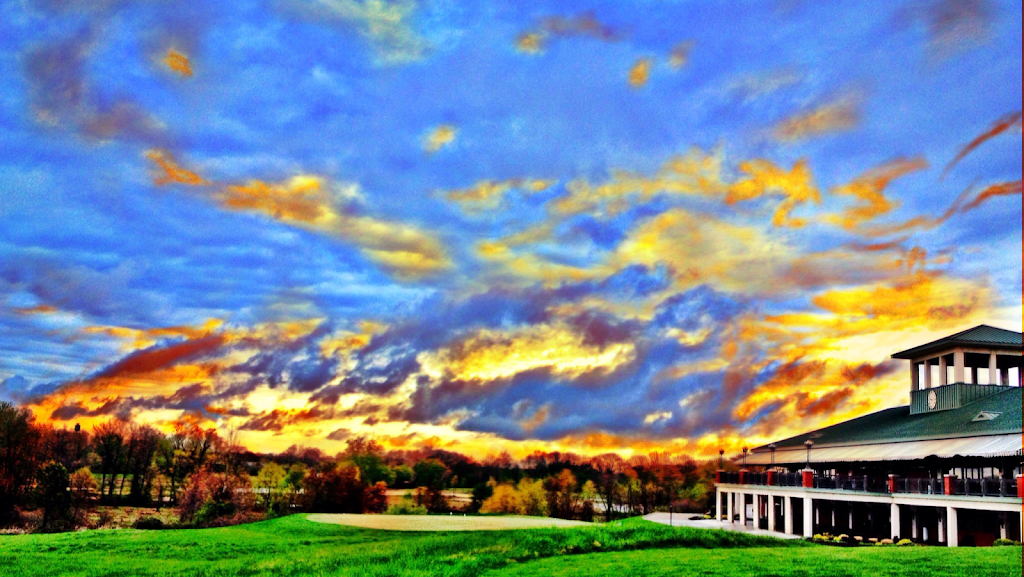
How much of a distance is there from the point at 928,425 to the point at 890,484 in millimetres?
6278

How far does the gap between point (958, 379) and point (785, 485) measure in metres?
10.1

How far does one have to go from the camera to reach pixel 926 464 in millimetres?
34406

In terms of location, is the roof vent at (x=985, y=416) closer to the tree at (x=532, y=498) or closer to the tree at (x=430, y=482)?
the tree at (x=532, y=498)

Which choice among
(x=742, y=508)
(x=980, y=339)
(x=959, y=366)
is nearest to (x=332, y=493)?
(x=742, y=508)

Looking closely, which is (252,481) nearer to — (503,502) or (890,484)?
(503,502)

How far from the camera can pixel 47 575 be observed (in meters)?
21.4

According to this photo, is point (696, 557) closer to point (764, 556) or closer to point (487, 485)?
point (764, 556)

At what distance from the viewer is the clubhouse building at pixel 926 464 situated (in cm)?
2856

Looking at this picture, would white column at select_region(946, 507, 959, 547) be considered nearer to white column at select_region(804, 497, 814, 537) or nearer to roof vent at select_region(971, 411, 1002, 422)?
roof vent at select_region(971, 411, 1002, 422)

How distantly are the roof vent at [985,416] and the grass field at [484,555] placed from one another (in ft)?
31.7

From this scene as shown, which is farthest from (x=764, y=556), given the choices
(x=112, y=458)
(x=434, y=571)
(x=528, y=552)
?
(x=112, y=458)

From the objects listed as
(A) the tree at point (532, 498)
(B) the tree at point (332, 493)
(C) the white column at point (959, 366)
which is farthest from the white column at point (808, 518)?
(B) the tree at point (332, 493)

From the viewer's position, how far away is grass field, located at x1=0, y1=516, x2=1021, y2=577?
20.6 metres

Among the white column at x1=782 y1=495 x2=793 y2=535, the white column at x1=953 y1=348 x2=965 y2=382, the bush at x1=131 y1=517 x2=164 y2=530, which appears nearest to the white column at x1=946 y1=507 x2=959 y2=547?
the white column at x1=782 y1=495 x2=793 y2=535
